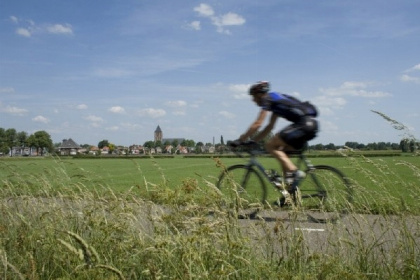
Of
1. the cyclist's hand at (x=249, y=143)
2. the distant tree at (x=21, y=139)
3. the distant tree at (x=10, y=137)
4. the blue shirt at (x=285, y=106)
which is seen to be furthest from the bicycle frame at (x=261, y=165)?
the distant tree at (x=21, y=139)

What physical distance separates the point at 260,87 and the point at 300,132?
47.0 inches

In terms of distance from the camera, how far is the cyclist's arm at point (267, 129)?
725cm

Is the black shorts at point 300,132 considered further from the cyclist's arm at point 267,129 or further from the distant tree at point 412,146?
the distant tree at point 412,146

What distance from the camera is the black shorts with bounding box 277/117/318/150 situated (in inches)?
263

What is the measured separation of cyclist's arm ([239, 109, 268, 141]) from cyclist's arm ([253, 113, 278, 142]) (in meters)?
0.15

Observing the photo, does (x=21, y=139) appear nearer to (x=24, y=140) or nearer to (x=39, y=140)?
(x=24, y=140)

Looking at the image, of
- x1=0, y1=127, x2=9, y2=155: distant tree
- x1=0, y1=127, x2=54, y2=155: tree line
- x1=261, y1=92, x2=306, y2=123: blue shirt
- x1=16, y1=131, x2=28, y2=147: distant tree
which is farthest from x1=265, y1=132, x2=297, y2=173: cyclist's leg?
x1=16, y1=131, x2=28, y2=147: distant tree

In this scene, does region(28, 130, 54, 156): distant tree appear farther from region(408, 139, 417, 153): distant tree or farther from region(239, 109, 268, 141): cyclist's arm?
region(408, 139, 417, 153): distant tree

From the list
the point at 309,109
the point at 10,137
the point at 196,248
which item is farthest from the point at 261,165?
the point at 10,137

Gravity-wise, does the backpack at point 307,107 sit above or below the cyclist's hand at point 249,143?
above

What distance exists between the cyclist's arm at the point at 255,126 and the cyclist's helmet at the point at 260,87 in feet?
1.23

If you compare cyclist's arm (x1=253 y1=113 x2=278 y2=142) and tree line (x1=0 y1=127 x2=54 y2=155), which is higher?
tree line (x1=0 y1=127 x2=54 y2=155)

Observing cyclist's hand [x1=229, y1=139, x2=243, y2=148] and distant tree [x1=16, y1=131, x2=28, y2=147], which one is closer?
cyclist's hand [x1=229, y1=139, x2=243, y2=148]

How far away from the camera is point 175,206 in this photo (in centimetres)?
371
